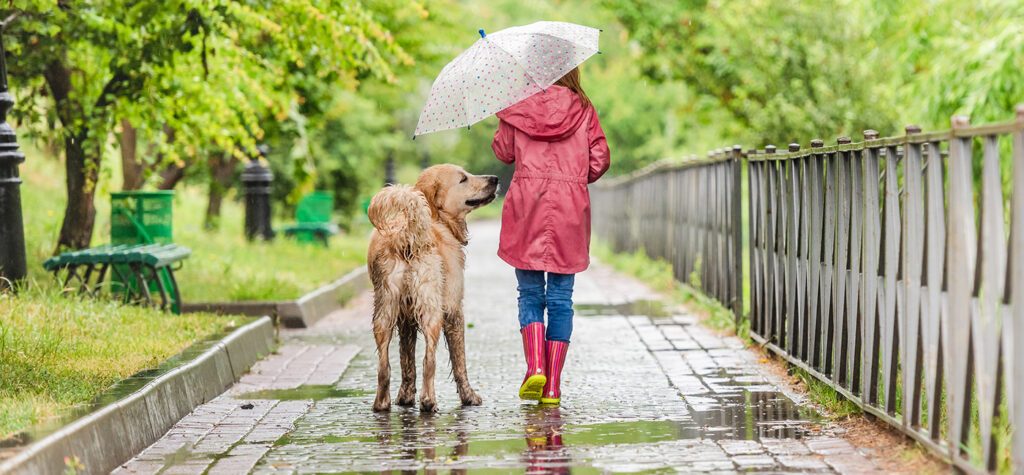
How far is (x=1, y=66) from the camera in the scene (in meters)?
10.1

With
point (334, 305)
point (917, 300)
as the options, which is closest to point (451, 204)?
point (917, 300)

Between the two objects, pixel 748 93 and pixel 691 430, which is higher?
pixel 748 93

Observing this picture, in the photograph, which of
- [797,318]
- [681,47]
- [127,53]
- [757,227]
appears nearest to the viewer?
[797,318]

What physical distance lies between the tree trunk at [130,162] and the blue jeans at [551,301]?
28.7 feet

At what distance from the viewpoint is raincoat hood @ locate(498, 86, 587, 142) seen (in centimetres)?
801

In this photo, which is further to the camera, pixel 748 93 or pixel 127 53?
pixel 748 93

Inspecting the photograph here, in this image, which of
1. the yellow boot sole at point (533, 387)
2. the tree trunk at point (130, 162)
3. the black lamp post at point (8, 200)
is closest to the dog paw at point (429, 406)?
the yellow boot sole at point (533, 387)

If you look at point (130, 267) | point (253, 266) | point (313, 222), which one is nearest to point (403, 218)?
point (130, 267)

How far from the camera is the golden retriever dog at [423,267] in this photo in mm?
7629

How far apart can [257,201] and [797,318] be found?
13.1 m

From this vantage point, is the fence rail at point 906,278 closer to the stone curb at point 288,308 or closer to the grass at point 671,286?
the grass at point 671,286

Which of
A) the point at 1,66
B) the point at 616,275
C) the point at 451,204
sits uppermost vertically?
the point at 1,66

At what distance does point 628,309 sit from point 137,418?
306 inches

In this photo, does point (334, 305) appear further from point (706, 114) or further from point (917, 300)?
point (706, 114)
